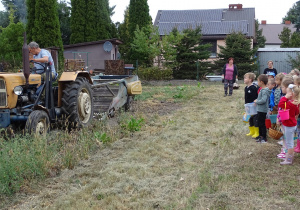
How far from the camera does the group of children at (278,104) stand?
538 cm

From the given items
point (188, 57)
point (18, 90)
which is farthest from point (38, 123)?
point (188, 57)

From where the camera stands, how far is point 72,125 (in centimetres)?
715

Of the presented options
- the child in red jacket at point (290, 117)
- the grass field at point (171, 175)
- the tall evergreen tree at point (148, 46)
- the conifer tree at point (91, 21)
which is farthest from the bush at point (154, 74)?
the child in red jacket at point (290, 117)

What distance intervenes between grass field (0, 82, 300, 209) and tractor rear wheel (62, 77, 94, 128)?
373 mm

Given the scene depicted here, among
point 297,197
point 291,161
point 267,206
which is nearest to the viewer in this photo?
point 267,206

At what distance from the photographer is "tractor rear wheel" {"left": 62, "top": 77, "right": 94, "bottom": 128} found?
7066 mm

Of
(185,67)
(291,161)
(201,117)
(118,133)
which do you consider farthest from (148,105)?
(185,67)

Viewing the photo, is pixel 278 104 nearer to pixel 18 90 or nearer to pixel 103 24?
pixel 18 90

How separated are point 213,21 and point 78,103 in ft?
92.4

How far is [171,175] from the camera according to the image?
15.8 ft

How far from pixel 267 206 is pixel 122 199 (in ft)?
4.82

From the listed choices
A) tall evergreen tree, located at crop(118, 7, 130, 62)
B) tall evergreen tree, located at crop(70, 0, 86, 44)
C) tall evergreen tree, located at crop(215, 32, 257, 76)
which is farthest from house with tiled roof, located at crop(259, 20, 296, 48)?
tall evergreen tree, located at crop(215, 32, 257, 76)

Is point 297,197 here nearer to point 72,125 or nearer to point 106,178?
point 106,178

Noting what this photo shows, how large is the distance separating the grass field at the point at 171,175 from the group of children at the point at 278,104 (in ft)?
0.71
